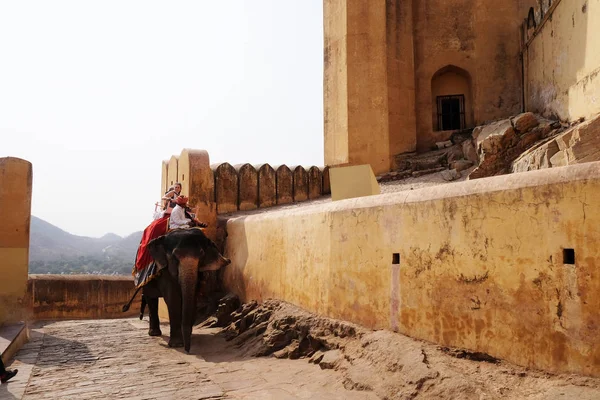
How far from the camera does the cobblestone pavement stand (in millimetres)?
4723

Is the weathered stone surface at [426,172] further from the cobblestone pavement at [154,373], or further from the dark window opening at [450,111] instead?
the cobblestone pavement at [154,373]

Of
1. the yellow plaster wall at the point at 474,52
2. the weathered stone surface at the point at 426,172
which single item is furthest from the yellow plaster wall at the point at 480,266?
the yellow plaster wall at the point at 474,52

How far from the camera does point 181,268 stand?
7203 mm

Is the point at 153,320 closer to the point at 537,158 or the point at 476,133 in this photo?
the point at 537,158

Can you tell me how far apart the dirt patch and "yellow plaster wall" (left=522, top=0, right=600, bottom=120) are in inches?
241

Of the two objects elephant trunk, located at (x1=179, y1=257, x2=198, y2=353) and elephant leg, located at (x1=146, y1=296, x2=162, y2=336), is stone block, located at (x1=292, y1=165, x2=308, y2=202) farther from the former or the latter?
elephant trunk, located at (x1=179, y1=257, x2=198, y2=353)

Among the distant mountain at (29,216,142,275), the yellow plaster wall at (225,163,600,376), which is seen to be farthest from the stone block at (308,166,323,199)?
the distant mountain at (29,216,142,275)

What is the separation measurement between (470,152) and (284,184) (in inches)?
166

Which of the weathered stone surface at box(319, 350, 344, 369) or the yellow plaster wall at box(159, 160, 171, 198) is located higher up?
the yellow plaster wall at box(159, 160, 171, 198)

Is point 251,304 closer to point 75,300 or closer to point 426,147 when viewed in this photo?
point 75,300

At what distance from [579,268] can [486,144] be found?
315 inches

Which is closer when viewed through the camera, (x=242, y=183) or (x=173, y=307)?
(x=173, y=307)

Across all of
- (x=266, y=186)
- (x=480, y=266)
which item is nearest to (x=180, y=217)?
(x=266, y=186)

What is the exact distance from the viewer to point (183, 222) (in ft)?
26.1
